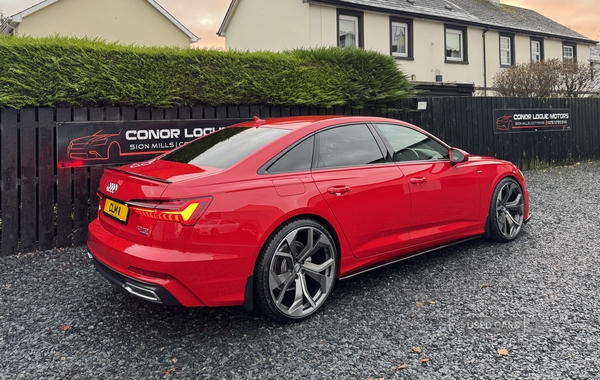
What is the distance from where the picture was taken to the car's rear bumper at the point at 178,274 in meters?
2.84

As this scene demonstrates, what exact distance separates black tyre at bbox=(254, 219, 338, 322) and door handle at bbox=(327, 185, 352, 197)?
29 cm

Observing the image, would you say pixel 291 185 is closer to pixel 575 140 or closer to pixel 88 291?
pixel 88 291

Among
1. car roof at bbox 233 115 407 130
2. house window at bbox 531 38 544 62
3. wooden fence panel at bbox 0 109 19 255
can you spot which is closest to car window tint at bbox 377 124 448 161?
car roof at bbox 233 115 407 130

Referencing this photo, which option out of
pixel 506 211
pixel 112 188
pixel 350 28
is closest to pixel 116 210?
pixel 112 188

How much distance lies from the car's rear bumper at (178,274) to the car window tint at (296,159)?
29.5 inches

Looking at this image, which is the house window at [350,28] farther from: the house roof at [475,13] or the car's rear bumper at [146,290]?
the car's rear bumper at [146,290]

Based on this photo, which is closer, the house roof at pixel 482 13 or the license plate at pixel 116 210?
the license plate at pixel 116 210

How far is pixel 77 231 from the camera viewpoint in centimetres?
544

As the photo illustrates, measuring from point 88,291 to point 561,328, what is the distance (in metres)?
3.85

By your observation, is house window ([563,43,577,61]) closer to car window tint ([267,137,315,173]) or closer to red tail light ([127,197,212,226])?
car window tint ([267,137,315,173])

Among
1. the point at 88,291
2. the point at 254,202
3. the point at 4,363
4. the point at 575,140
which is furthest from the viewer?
the point at 575,140

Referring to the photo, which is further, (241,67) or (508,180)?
(241,67)

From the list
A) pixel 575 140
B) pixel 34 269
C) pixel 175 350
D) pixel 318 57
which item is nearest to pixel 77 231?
pixel 34 269

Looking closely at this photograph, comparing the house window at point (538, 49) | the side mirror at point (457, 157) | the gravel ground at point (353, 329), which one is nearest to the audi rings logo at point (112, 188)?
the gravel ground at point (353, 329)
